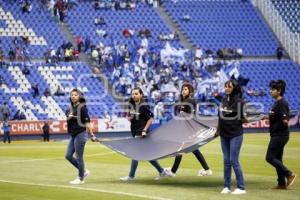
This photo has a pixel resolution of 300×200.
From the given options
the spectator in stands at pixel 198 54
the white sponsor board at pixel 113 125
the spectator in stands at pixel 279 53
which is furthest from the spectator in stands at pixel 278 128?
the spectator in stands at pixel 279 53

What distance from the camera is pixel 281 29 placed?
161 ft

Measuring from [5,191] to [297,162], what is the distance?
9.09m

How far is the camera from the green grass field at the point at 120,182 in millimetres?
13609

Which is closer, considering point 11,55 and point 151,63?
point 11,55

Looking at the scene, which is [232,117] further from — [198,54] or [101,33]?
[101,33]

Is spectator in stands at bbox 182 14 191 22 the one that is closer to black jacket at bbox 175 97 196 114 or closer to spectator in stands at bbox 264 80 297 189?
black jacket at bbox 175 97 196 114

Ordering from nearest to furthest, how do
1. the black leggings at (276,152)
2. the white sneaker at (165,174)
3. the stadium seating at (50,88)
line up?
the black leggings at (276,152) < the white sneaker at (165,174) < the stadium seating at (50,88)

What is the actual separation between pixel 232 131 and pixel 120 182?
3.32 m

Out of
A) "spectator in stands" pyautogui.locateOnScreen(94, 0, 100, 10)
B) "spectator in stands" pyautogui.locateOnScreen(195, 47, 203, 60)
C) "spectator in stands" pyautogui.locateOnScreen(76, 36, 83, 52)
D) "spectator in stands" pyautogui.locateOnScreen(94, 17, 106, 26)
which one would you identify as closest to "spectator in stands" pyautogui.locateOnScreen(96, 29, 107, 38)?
"spectator in stands" pyautogui.locateOnScreen(94, 17, 106, 26)

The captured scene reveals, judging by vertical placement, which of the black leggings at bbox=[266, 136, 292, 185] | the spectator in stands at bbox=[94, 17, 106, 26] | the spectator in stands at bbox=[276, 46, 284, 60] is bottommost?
the black leggings at bbox=[266, 136, 292, 185]

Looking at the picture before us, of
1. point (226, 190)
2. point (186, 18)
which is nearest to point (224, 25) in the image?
point (186, 18)

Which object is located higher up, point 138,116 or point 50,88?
point 138,116

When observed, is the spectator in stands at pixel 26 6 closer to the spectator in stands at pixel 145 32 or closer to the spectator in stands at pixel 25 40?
the spectator in stands at pixel 25 40

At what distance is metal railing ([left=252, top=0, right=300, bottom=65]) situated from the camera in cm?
4828
